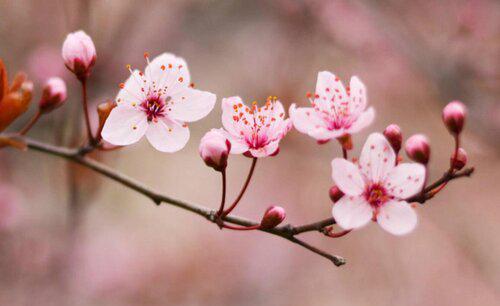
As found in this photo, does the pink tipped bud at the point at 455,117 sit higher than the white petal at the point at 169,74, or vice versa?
the pink tipped bud at the point at 455,117

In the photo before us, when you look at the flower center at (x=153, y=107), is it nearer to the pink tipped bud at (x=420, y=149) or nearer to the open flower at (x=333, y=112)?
the open flower at (x=333, y=112)

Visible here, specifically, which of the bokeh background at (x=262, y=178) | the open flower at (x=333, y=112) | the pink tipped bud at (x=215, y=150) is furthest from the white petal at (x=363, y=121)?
the bokeh background at (x=262, y=178)

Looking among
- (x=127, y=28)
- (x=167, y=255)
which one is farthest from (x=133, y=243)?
(x=127, y=28)

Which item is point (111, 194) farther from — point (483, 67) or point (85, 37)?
point (85, 37)

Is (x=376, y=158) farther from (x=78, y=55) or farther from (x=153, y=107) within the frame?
(x=78, y=55)

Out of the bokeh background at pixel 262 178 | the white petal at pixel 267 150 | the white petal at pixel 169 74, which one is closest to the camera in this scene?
the white petal at pixel 267 150

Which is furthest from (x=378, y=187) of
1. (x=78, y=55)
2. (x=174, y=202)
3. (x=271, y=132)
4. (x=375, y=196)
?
(x=78, y=55)
